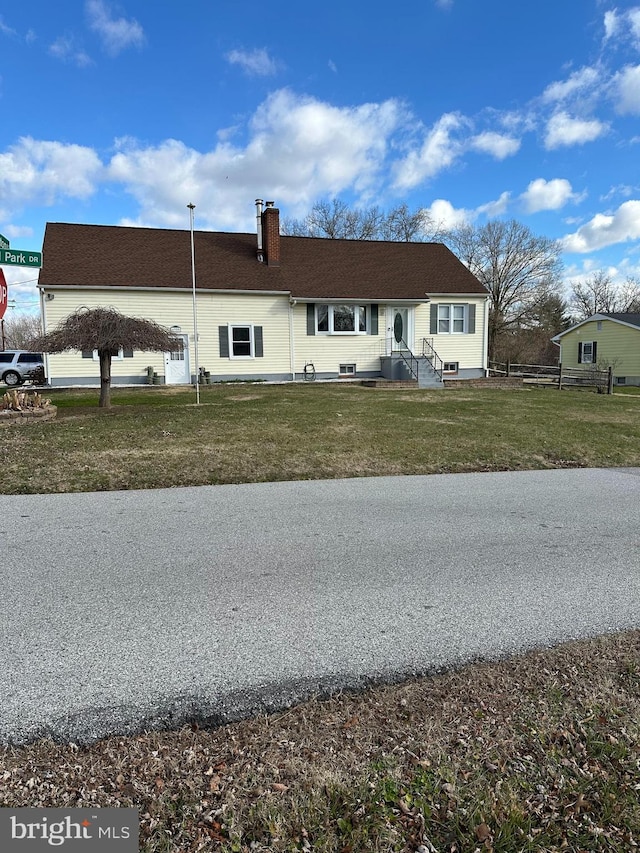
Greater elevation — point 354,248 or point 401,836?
point 354,248

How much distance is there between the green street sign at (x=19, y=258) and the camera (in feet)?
21.8

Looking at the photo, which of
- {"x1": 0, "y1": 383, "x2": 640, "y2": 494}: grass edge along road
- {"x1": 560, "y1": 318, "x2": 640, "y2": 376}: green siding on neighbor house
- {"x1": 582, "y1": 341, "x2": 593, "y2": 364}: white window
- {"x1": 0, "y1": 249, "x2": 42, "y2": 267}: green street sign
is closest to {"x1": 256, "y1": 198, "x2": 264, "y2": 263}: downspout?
{"x1": 0, "y1": 383, "x2": 640, "y2": 494}: grass edge along road

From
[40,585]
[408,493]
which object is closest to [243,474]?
[408,493]

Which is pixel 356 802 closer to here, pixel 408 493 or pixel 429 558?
pixel 429 558

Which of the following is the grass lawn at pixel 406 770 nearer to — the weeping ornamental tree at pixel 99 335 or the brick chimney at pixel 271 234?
the weeping ornamental tree at pixel 99 335

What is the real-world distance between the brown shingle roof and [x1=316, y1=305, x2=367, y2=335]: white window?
664 millimetres

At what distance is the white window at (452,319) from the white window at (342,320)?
12.6 ft

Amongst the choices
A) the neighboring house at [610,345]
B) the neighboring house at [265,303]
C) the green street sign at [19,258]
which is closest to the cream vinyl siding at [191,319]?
the neighboring house at [265,303]

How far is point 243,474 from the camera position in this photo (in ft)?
23.3

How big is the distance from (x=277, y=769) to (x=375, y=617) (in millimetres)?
1347

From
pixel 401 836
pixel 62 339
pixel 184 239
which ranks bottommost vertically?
pixel 401 836

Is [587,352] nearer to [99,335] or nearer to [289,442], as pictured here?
[289,442]

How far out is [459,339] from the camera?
2438cm

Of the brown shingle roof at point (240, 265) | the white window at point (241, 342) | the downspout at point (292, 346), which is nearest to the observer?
the brown shingle roof at point (240, 265)
